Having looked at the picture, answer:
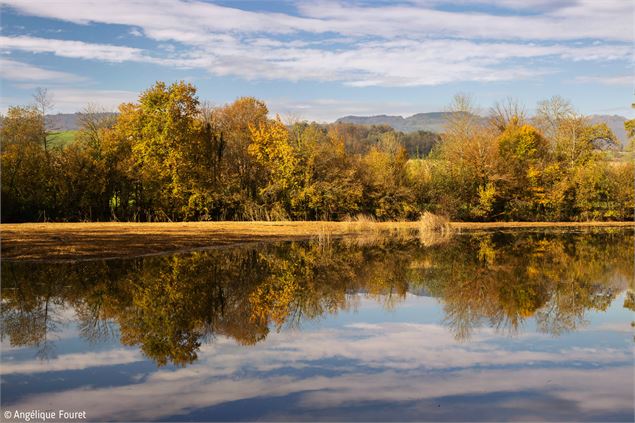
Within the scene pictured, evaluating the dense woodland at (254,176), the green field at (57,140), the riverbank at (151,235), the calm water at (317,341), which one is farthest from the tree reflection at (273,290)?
the green field at (57,140)

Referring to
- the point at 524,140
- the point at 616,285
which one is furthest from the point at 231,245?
the point at 524,140

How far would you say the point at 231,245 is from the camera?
1125 inches

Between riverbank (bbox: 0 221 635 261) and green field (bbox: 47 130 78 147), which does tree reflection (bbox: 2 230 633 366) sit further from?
green field (bbox: 47 130 78 147)

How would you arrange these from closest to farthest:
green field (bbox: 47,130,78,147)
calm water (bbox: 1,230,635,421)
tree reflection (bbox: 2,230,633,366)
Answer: calm water (bbox: 1,230,635,421), tree reflection (bbox: 2,230,633,366), green field (bbox: 47,130,78,147)

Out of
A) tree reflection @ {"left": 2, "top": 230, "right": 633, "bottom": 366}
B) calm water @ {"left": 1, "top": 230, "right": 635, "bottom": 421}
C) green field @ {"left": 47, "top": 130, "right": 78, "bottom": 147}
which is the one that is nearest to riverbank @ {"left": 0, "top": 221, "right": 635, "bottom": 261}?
tree reflection @ {"left": 2, "top": 230, "right": 633, "bottom": 366}

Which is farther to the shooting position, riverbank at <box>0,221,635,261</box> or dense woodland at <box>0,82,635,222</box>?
dense woodland at <box>0,82,635,222</box>

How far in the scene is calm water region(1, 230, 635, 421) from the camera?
8445 mm

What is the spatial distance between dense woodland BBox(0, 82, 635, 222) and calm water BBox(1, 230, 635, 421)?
68.8ft

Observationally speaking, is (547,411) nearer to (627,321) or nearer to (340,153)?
(627,321)

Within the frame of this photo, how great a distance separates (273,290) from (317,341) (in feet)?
17.9

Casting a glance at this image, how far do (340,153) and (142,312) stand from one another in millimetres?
34600

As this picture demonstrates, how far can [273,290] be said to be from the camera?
17.3 meters

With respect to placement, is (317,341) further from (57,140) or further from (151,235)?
(57,140)

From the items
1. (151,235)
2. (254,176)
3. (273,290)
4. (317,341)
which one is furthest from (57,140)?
(317,341)
